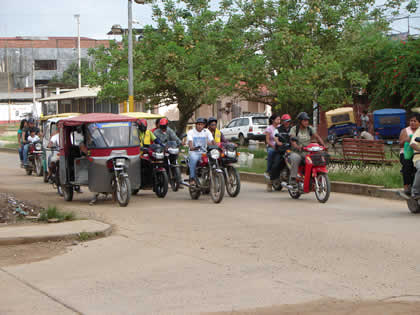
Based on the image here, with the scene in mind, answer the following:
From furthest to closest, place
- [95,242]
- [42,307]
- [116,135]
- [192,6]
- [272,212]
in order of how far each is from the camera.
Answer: [192,6]
[116,135]
[272,212]
[95,242]
[42,307]

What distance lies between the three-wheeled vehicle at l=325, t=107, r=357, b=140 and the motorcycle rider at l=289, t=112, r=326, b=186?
18.8m

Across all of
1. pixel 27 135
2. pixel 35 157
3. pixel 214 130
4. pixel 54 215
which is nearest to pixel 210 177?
pixel 214 130

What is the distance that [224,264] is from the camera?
766cm

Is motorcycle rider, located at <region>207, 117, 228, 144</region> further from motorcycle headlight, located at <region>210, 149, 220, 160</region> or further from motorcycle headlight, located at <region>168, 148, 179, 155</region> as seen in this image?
motorcycle headlight, located at <region>210, 149, 220, 160</region>

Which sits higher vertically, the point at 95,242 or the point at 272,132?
the point at 272,132

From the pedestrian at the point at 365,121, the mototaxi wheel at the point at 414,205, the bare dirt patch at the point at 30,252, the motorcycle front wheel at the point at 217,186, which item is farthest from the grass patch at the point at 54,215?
the pedestrian at the point at 365,121

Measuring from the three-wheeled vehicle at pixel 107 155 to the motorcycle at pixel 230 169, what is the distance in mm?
1839

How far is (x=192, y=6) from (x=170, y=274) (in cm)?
2593

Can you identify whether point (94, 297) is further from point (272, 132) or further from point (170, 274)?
point (272, 132)

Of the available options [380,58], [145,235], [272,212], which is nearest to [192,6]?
[380,58]

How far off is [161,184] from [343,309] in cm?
Answer: 1005

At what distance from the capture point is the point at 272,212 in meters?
12.4

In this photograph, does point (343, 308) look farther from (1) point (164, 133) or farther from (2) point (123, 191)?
(1) point (164, 133)

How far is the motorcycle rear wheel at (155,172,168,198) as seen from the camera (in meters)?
15.3
